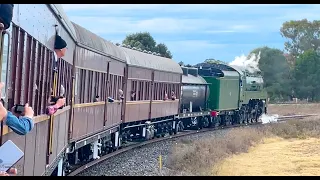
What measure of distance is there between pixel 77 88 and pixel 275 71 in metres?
35.3

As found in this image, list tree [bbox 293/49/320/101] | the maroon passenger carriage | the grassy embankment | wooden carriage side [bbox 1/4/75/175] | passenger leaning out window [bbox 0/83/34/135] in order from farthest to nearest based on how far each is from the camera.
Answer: tree [bbox 293/49/320/101], the grassy embankment, the maroon passenger carriage, wooden carriage side [bbox 1/4/75/175], passenger leaning out window [bbox 0/83/34/135]

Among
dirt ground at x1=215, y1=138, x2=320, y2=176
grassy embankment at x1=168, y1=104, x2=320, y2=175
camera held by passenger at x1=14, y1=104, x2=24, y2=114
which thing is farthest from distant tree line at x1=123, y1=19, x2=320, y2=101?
camera held by passenger at x1=14, y1=104, x2=24, y2=114

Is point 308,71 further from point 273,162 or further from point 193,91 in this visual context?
point 273,162

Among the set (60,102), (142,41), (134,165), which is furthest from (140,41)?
(60,102)

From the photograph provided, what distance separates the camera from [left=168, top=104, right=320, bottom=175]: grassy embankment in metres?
13.5

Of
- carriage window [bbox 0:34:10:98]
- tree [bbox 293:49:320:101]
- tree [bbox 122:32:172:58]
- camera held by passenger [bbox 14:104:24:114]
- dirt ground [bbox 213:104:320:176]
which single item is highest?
tree [bbox 122:32:172:58]

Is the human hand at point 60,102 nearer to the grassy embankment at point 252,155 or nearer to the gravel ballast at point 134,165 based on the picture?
the gravel ballast at point 134,165

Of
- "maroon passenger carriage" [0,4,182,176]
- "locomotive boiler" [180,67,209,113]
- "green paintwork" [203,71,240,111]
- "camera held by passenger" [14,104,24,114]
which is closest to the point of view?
"camera held by passenger" [14,104,24,114]

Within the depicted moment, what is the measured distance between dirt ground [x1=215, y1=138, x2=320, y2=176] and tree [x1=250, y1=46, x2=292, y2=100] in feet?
62.9

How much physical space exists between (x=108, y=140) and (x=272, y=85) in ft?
100

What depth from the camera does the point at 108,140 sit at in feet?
64.0

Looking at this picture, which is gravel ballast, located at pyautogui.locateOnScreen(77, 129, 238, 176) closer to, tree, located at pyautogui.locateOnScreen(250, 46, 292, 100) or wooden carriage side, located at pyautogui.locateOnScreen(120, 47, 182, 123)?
wooden carriage side, located at pyautogui.locateOnScreen(120, 47, 182, 123)

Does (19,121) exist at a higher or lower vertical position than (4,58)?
lower

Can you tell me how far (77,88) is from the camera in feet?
42.4
